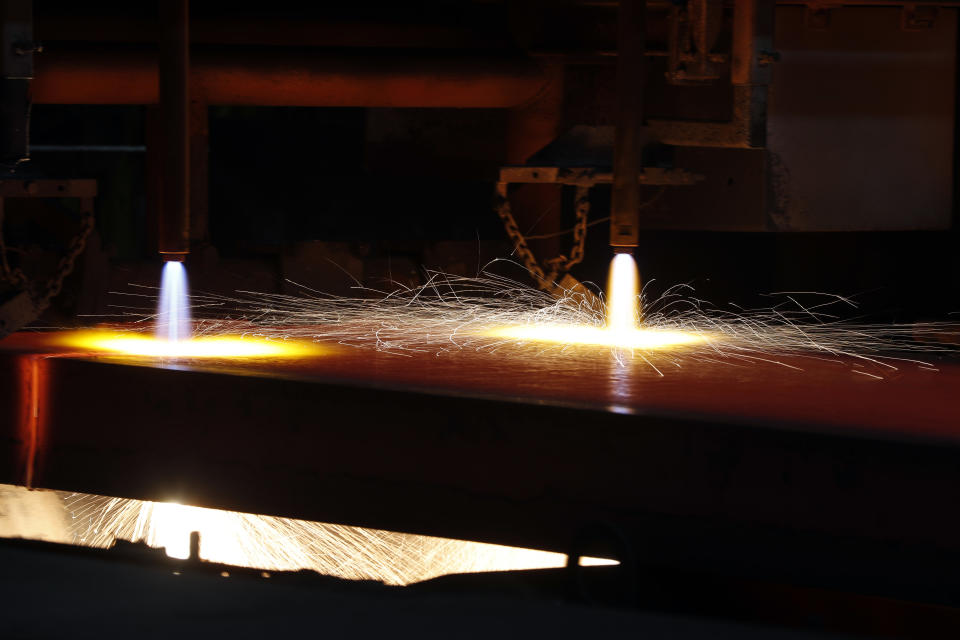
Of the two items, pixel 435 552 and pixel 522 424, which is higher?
pixel 522 424

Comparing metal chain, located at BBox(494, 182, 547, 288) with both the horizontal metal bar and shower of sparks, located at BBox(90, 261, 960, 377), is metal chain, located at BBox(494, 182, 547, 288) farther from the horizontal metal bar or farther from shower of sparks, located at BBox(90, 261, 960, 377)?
the horizontal metal bar

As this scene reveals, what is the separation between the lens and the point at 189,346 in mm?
3539

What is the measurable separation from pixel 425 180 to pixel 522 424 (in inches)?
179

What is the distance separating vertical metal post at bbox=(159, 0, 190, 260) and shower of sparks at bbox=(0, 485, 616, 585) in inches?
33.4

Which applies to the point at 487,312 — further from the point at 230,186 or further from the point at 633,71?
the point at 230,186

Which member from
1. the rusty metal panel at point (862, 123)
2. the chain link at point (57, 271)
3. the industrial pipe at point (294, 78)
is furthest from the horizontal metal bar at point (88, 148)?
the rusty metal panel at point (862, 123)

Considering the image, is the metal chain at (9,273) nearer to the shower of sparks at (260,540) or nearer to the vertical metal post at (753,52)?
the shower of sparks at (260,540)

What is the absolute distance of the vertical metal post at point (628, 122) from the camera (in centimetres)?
353

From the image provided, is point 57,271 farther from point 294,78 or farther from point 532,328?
point 532,328

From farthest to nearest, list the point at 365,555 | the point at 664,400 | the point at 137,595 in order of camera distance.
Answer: the point at 365,555, the point at 664,400, the point at 137,595

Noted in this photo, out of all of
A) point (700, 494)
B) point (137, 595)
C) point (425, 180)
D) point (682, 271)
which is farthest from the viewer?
point (425, 180)

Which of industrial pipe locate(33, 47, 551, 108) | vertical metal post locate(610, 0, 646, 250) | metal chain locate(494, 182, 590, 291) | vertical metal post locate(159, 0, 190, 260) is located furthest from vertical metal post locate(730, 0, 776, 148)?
vertical metal post locate(159, 0, 190, 260)

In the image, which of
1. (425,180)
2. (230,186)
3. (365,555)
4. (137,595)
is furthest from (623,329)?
(230,186)

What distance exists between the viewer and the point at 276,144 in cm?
748
